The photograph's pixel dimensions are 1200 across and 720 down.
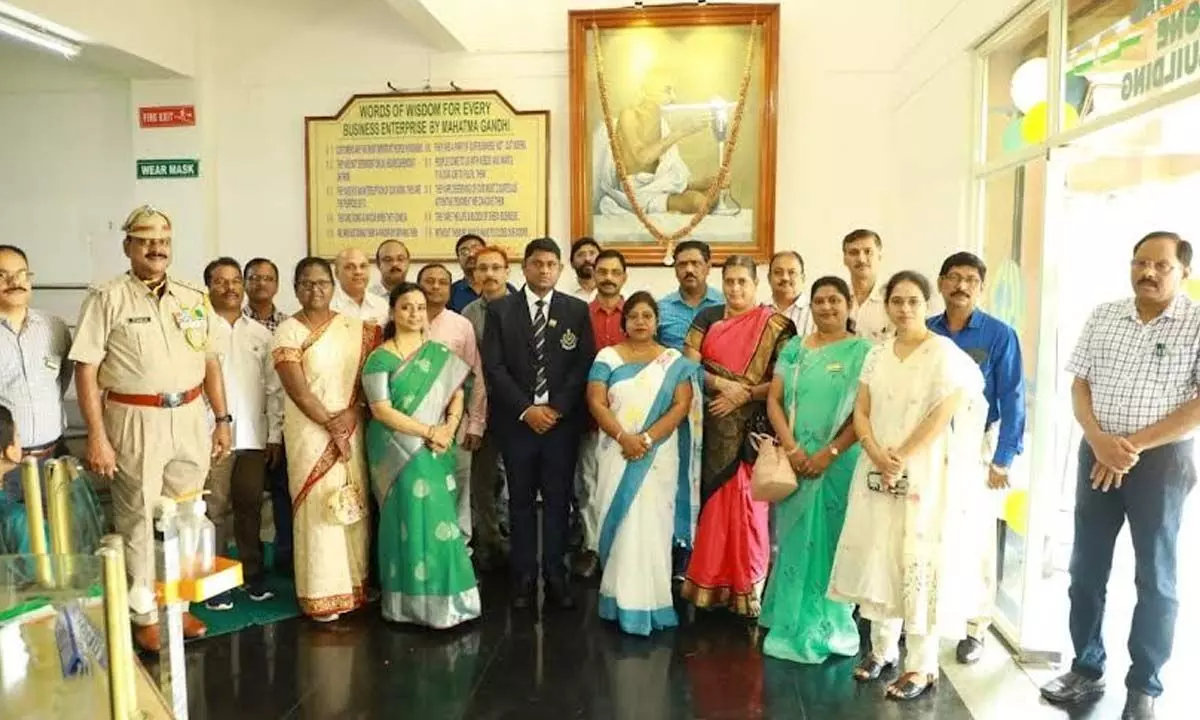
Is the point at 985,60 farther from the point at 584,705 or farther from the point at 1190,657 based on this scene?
the point at 584,705

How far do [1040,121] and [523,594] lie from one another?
2.78 metres

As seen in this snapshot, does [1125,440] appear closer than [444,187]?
Yes

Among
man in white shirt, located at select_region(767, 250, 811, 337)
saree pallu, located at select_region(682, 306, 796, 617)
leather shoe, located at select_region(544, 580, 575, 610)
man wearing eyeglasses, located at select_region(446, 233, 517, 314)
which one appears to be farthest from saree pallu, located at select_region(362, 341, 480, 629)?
man in white shirt, located at select_region(767, 250, 811, 337)

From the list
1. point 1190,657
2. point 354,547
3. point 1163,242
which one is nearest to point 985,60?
point 1163,242

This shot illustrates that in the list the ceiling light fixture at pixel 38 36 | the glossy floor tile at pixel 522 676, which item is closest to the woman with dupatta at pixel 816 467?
the glossy floor tile at pixel 522 676

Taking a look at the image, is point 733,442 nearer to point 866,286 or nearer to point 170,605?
point 866,286

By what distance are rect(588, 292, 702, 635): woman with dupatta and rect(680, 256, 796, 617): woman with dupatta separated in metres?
0.12

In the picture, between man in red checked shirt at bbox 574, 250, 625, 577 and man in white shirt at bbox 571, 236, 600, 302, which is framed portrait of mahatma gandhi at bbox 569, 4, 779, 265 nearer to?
man in white shirt at bbox 571, 236, 600, 302

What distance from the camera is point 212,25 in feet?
18.3

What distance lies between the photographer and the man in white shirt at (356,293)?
3910 millimetres

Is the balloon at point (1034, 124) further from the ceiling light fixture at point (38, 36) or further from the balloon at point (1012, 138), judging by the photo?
the ceiling light fixture at point (38, 36)

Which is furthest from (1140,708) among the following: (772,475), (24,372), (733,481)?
(24,372)

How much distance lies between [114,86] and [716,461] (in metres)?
4.83

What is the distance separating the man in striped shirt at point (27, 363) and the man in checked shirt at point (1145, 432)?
137 inches
